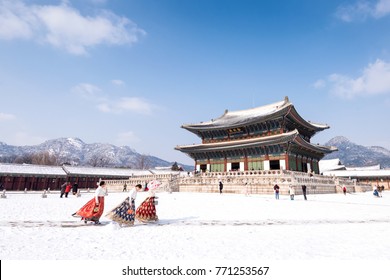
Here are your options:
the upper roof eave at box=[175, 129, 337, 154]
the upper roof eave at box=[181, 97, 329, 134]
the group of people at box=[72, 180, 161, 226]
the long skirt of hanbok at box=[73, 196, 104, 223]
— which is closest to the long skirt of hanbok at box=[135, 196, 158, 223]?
the group of people at box=[72, 180, 161, 226]

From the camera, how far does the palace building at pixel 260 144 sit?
3450 cm

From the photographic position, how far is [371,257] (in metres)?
5.56

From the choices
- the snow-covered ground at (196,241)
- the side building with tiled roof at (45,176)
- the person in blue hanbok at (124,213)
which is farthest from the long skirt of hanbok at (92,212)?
the side building with tiled roof at (45,176)

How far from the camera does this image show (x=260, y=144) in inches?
1393

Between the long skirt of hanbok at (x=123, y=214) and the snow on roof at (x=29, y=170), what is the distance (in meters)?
40.6

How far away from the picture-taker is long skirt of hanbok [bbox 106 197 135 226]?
347 inches

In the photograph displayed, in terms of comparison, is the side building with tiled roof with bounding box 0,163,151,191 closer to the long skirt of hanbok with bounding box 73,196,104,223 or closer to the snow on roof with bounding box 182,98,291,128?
the snow on roof with bounding box 182,98,291,128

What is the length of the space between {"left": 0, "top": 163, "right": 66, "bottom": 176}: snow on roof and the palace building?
73.5 ft

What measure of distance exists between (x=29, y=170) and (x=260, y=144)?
1493 inches

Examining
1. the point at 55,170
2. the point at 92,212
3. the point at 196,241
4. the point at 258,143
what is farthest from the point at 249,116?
the point at 196,241

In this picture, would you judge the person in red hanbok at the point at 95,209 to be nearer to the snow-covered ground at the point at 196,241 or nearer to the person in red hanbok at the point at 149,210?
the snow-covered ground at the point at 196,241

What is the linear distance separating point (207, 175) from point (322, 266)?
28.4 meters

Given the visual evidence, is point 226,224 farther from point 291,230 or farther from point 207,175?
point 207,175

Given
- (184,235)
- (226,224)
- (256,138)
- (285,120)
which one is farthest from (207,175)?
(184,235)
